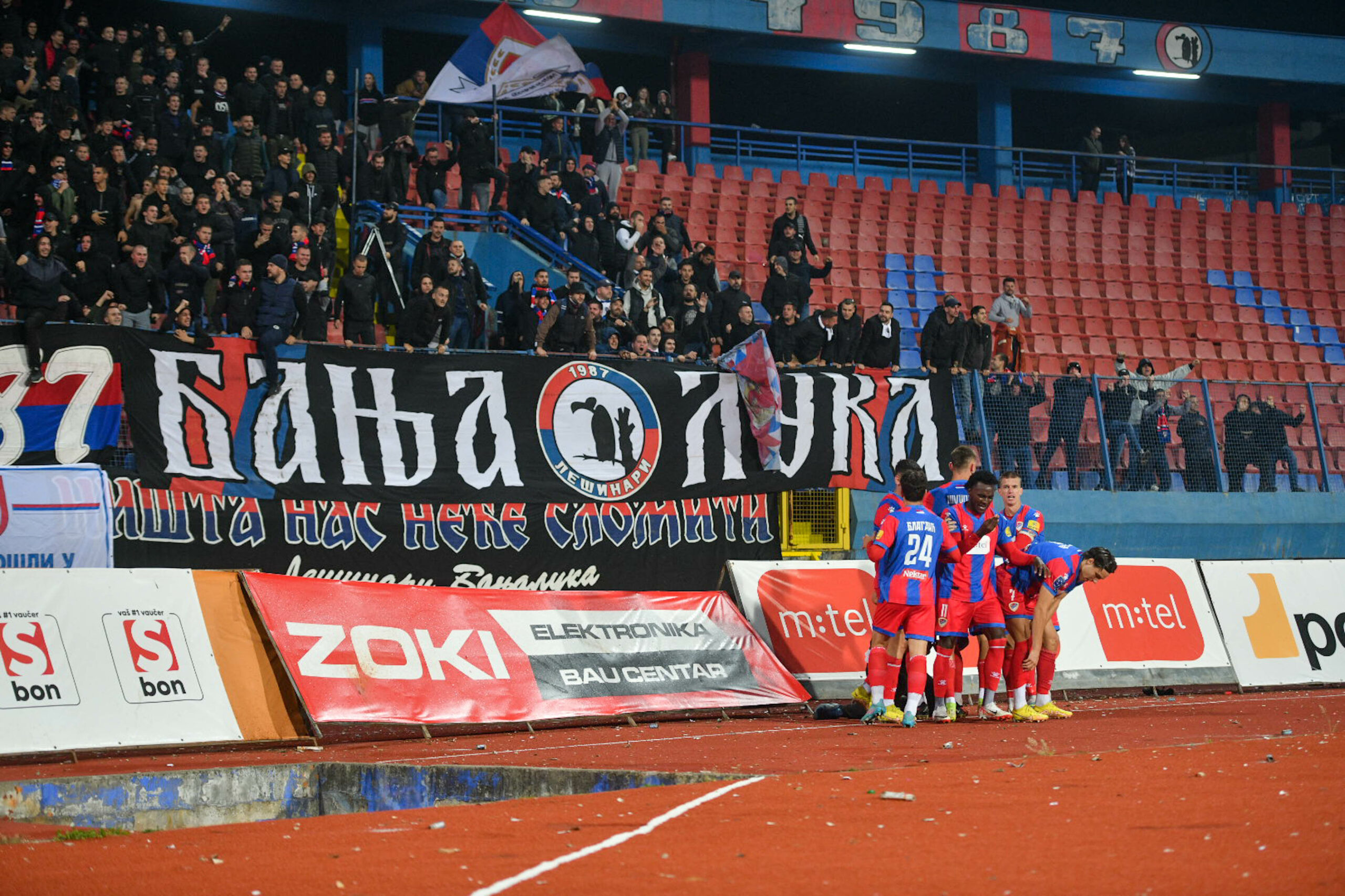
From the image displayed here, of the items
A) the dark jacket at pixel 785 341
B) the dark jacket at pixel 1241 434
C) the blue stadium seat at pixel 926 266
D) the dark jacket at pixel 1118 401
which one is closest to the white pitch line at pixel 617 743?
the dark jacket at pixel 785 341

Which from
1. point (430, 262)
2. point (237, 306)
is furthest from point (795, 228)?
point (237, 306)

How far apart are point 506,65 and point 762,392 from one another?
8.22 m

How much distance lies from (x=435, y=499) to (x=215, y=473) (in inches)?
85.1

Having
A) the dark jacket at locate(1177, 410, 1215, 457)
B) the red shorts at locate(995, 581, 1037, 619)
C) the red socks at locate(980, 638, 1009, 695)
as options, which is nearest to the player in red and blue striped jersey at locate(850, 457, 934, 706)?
the red socks at locate(980, 638, 1009, 695)

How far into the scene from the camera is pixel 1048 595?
1295 centimetres

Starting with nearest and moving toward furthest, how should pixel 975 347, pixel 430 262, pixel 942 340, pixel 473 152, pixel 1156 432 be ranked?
pixel 430 262, pixel 942 340, pixel 975 347, pixel 1156 432, pixel 473 152

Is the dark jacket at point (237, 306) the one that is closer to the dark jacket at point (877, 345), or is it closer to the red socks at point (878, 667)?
the red socks at point (878, 667)

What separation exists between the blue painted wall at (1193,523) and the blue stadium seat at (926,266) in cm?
828

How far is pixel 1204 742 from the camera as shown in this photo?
32.2 ft

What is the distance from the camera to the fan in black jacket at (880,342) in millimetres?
18469

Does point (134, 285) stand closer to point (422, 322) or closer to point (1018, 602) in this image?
point (422, 322)

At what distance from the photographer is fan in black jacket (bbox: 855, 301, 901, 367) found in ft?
60.6

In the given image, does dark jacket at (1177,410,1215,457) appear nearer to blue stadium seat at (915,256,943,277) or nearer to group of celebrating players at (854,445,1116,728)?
group of celebrating players at (854,445,1116,728)

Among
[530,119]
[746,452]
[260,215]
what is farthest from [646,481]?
[530,119]
